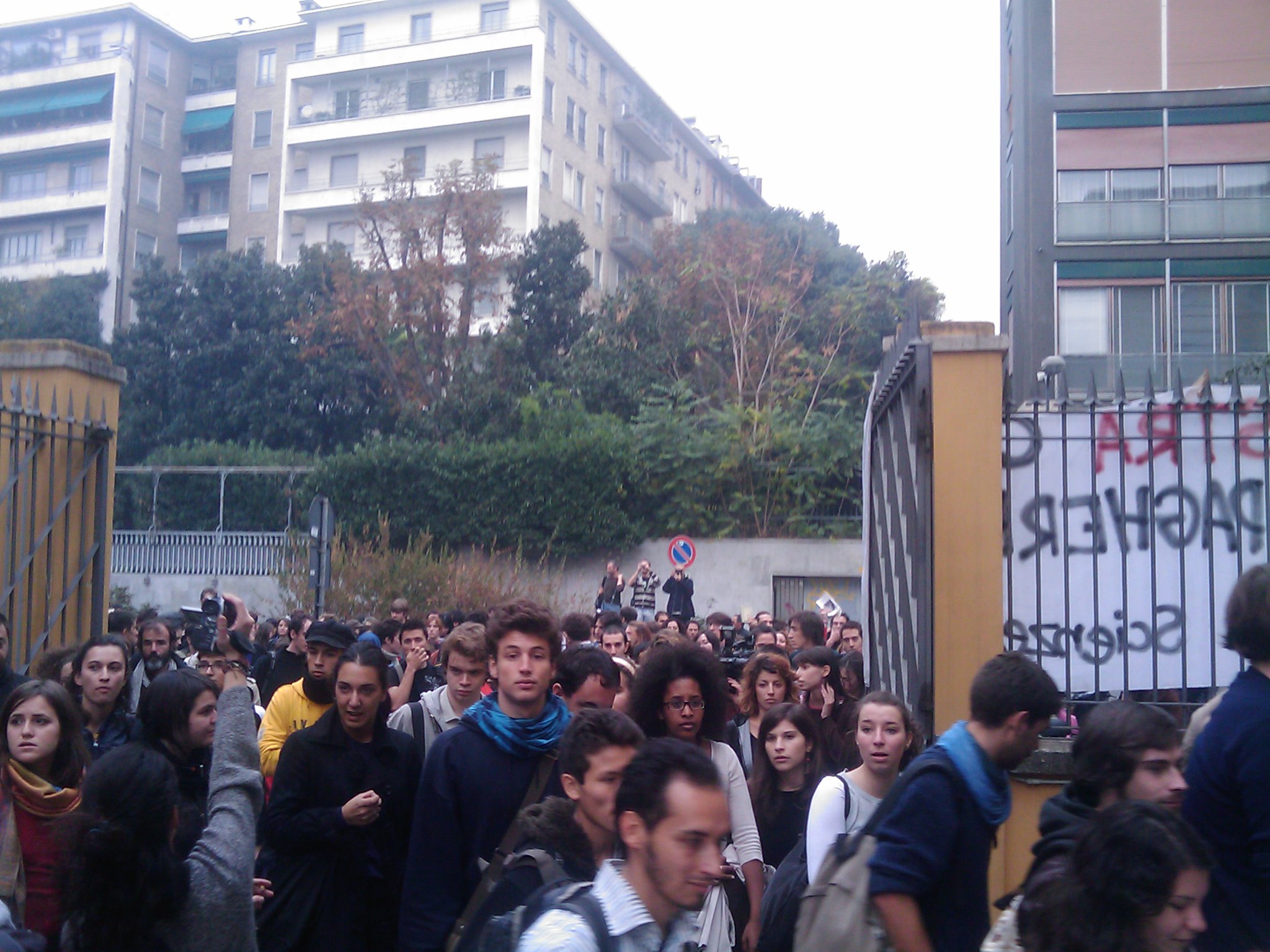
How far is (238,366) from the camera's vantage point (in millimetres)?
37188

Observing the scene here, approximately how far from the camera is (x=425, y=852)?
12.7ft

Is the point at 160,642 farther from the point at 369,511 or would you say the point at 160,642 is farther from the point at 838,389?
the point at 838,389

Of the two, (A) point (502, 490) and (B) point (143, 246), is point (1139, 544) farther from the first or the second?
(B) point (143, 246)

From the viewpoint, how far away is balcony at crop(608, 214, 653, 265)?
160 feet

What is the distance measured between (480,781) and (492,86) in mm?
43347

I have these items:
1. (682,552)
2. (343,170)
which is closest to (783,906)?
(682,552)

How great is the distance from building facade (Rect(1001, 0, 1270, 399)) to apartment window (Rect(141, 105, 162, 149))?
37.8 metres

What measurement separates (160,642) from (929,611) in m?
5.31

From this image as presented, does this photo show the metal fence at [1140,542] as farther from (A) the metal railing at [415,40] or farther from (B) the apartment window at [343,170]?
(B) the apartment window at [343,170]

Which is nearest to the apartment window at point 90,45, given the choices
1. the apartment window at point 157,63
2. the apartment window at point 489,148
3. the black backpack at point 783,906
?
the apartment window at point 157,63

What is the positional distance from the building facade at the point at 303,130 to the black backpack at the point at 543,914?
40.8 metres

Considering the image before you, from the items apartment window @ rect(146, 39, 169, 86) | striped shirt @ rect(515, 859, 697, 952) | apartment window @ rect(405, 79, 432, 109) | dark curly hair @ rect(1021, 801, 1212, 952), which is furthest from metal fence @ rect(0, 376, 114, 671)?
apartment window @ rect(146, 39, 169, 86)

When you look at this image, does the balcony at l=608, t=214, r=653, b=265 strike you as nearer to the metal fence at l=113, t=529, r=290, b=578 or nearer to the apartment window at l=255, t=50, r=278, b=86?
the apartment window at l=255, t=50, r=278, b=86

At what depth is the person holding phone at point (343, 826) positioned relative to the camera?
14.1 ft
